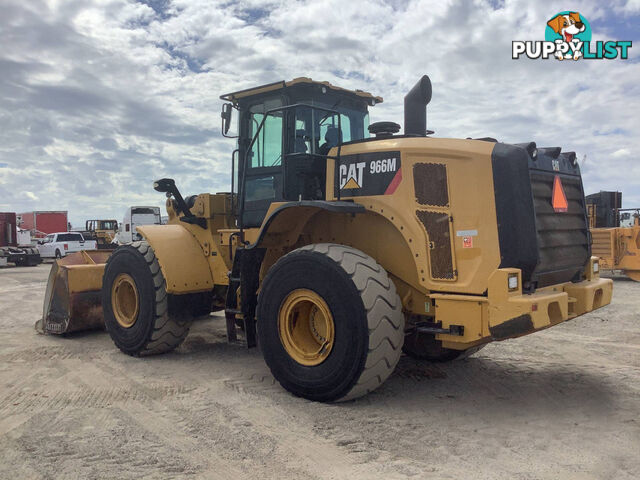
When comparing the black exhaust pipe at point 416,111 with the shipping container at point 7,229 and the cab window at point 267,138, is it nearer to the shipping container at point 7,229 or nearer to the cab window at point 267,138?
the cab window at point 267,138

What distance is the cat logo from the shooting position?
4.96 meters

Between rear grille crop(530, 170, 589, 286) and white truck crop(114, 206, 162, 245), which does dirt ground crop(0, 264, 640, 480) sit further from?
white truck crop(114, 206, 162, 245)

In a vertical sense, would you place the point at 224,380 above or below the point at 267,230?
below

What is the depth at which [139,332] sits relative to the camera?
6480 millimetres

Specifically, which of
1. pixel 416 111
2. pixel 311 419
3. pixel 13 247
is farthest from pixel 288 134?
pixel 13 247

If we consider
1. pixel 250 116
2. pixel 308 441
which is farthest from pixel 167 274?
pixel 308 441

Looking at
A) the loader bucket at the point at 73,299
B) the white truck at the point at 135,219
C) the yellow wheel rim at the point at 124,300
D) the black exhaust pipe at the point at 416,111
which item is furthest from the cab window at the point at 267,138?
the white truck at the point at 135,219

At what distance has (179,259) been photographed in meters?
6.48

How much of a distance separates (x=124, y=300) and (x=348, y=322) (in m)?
3.72

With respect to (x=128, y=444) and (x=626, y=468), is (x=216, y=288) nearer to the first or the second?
(x=128, y=444)

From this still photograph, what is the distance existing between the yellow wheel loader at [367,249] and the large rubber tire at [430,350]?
18 millimetres

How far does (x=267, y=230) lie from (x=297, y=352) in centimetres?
121

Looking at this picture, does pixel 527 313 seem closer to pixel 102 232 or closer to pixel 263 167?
pixel 263 167

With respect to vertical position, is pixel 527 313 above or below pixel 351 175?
below
